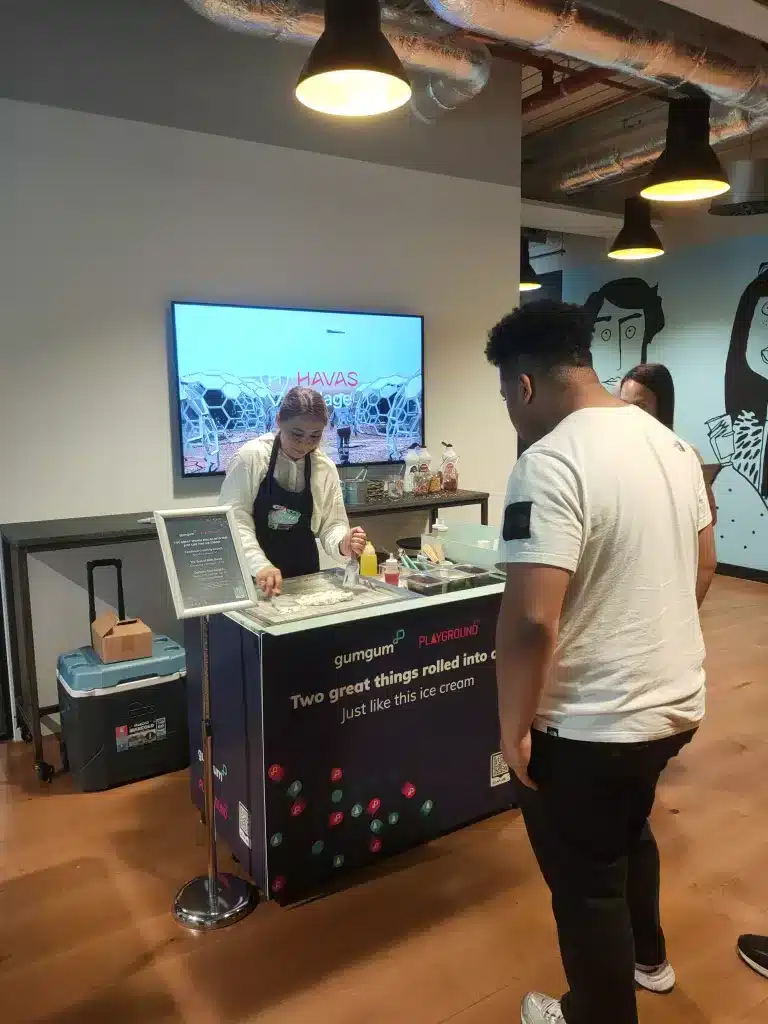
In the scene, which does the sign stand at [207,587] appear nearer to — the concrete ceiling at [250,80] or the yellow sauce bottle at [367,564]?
the yellow sauce bottle at [367,564]

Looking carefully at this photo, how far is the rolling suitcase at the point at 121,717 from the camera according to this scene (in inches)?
108

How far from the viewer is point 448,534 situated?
3.01 m

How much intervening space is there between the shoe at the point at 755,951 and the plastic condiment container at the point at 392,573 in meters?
1.35

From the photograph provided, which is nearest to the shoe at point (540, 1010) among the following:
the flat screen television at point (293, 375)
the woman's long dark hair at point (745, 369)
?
the flat screen television at point (293, 375)

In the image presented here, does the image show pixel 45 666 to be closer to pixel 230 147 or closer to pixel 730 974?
pixel 230 147

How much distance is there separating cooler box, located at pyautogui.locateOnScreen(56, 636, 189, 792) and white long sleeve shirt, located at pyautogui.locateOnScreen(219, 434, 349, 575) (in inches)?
29.5

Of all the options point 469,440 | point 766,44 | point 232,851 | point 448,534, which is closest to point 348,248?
point 469,440

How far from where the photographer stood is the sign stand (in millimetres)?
1863

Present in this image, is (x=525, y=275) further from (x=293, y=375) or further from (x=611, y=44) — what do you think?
(x=293, y=375)

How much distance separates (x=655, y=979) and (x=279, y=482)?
1.79 m

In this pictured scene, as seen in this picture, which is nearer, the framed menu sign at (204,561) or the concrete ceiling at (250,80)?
the framed menu sign at (204,561)

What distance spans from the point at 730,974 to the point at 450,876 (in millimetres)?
773

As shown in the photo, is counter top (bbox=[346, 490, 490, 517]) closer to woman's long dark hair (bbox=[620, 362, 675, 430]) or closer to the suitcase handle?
the suitcase handle

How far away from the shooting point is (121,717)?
2.80 metres
